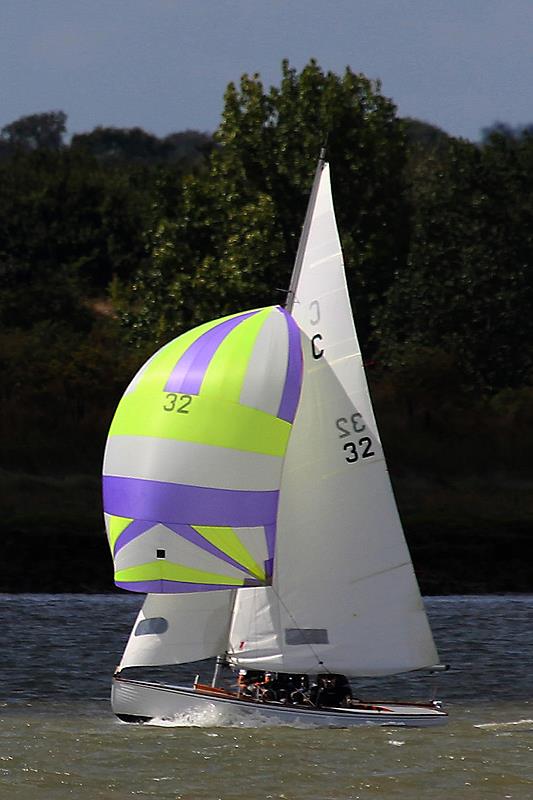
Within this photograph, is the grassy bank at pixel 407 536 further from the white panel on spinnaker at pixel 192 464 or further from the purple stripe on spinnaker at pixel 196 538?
the purple stripe on spinnaker at pixel 196 538

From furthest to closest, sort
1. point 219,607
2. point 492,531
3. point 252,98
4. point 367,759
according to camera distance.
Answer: point 252,98, point 492,531, point 219,607, point 367,759

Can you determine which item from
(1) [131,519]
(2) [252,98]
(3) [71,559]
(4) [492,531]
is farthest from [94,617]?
(2) [252,98]

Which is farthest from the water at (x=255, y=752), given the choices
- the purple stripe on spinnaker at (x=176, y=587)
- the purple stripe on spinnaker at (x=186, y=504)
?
the purple stripe on spinnaker at (x=186, y=504)

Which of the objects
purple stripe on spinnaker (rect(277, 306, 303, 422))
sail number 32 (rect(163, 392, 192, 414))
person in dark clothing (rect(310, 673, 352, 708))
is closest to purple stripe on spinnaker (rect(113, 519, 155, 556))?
sail number 32 (rect(163, 392, 192, 414))

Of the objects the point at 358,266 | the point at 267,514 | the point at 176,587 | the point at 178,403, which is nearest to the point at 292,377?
the point at 178,403

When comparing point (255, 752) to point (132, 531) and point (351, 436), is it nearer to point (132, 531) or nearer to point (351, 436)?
point (132, 531)

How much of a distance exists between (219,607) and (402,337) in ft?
158

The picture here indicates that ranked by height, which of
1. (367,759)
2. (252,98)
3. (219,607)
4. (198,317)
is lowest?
(367,759)

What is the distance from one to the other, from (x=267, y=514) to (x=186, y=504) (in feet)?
4.47

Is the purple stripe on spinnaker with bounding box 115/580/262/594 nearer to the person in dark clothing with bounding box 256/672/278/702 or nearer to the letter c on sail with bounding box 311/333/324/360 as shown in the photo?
the person in dark clothing with bounding box 256/672/278/702

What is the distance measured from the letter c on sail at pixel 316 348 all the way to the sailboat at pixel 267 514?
23 mm

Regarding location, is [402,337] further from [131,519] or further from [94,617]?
[131,519]

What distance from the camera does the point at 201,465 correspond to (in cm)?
2864

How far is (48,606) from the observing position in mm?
50094
